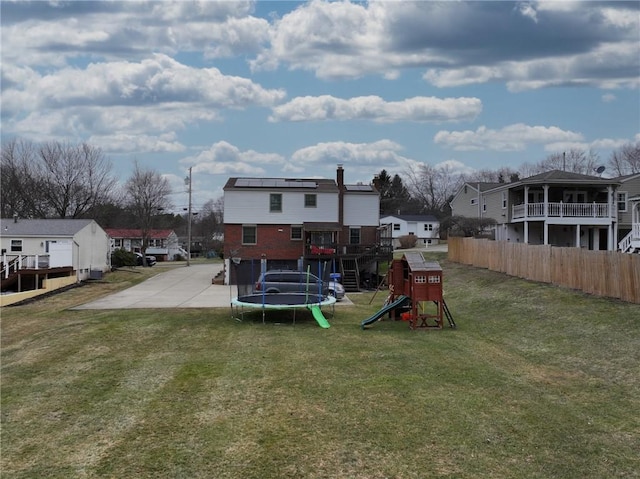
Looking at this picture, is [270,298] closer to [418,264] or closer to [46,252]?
[418,264]

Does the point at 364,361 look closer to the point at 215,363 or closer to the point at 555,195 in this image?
the point at 215,363

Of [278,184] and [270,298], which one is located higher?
[278,184]

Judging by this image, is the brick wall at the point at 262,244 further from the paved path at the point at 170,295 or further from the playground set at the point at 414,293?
the playground set at the point at 414,293

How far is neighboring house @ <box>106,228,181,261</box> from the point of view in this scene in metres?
73.4

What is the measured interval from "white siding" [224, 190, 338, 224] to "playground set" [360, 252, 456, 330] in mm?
18389

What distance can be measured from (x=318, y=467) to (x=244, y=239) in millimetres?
31674

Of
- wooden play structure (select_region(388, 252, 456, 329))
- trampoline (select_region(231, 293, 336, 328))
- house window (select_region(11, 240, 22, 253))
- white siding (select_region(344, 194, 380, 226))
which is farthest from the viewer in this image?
white siding (select_region(344, 194, 380, 226))

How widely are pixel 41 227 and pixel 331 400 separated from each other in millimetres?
35624

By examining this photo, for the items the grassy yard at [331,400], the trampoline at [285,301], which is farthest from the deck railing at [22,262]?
the trampoline at [285,301]

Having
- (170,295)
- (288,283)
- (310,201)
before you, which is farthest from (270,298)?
(310,201)

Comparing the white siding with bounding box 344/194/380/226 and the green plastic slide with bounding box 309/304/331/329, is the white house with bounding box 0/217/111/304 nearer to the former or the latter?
the white siding with bounding box 344/194/380/226

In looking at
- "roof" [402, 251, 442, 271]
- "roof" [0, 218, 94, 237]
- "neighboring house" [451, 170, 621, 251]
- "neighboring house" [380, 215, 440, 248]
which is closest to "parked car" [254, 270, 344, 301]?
"roof" [402, 251, 442, 271]

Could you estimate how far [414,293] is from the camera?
17.5 m

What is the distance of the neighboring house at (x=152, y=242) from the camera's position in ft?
241
